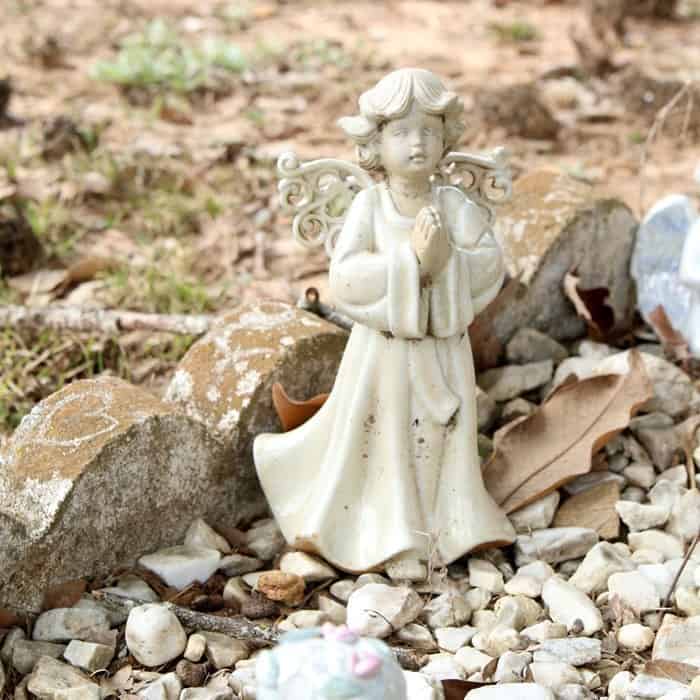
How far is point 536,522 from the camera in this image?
2.93 m

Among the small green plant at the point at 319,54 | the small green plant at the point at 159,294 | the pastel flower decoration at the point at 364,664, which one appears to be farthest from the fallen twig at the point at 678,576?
the small green plant at the point at 319,54

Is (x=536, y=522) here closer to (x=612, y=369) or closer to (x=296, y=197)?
(x=612, y=369)

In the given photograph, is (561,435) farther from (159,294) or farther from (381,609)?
(159,294)

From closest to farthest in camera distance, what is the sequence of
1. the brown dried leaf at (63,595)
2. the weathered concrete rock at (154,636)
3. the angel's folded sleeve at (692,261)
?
1. the weathered concrete rock at (154,636)
2. the brown dried leaf at (63,595)
3. the angel's folded sleeve at (692,261)

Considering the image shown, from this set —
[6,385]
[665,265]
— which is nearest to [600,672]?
[665,265]

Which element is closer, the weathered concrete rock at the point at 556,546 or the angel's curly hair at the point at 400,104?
the angel's curly hair at the point at 400,104

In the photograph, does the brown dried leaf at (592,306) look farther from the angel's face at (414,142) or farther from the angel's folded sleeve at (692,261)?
the angel's face at (414,142)

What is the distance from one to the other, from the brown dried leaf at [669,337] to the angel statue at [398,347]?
3.13ft

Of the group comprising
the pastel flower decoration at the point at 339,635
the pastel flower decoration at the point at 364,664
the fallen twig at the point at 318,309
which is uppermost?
the pastel flower decoration at the point at 339,635

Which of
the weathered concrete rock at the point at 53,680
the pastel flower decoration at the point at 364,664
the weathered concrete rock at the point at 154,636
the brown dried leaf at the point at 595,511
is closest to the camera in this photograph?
the pastel flower decoration at the point at 364,664

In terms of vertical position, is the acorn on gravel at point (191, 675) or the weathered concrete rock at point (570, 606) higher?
the weathered concrete rock at point (570, 606)

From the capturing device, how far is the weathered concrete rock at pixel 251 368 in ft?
9.71

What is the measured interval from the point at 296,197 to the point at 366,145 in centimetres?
25

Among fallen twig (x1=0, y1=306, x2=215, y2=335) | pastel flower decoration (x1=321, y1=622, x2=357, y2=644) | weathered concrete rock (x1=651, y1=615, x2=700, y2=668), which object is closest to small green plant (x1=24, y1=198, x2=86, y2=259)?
fallen twig (x1=0, y1=306, x2=215, y2=335)
